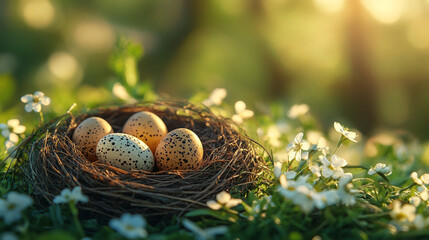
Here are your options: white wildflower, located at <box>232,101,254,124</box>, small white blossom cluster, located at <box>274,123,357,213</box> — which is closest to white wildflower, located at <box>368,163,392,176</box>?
small white blossom cluster, located at <box>274,123,357,213</box>

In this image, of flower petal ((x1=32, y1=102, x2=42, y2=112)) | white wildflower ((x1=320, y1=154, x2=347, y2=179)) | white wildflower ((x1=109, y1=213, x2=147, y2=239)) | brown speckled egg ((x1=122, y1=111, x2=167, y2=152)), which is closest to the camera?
white wildflower ((x1=109, y1=213, x2=147, y2=239))

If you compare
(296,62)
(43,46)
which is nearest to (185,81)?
(296,62)

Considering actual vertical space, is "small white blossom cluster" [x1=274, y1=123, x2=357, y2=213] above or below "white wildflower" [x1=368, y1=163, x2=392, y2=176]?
below

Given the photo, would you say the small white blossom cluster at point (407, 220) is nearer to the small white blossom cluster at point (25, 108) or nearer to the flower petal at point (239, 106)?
the flower petal at point (239, 106)

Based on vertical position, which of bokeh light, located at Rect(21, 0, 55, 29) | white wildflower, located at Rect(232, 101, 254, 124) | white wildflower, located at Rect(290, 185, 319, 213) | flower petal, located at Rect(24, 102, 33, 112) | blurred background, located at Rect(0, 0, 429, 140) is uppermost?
blurred background, located at Rect(0, 0, 429, 140)

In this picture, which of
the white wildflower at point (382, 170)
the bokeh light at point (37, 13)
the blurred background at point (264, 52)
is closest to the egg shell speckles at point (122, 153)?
the white wildflower at point (382, 170)

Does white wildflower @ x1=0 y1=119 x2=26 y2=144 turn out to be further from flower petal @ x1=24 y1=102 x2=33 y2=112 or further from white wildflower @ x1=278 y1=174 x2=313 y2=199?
white wildflower @ x1=278 y1=174 x2=313 y2=199

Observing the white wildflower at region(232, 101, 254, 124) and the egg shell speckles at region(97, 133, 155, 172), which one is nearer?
the egg shell speckles at region(97, 133, 155, 172)
